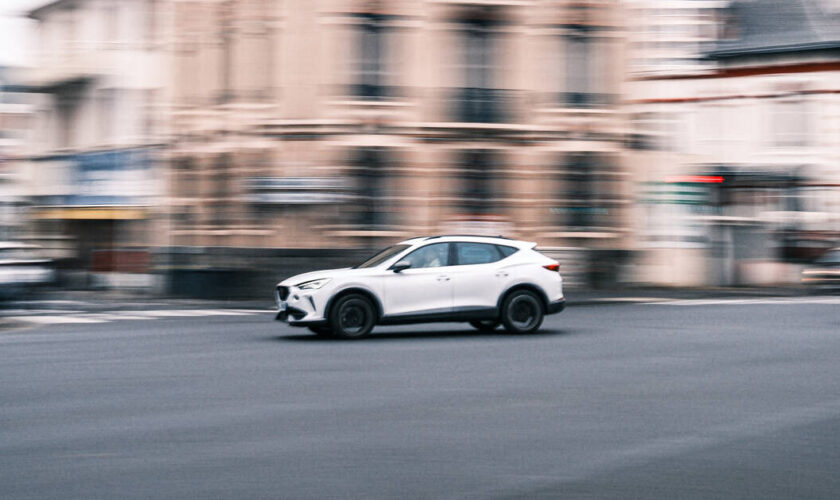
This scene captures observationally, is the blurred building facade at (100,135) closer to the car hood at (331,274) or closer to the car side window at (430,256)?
the car hood at (331,274)

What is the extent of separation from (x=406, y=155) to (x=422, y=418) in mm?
22302

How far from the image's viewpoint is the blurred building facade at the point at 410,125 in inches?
1214

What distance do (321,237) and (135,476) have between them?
2369cm

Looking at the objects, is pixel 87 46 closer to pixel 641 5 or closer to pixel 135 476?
pixel 641 5

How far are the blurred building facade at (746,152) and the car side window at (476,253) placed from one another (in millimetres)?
18100

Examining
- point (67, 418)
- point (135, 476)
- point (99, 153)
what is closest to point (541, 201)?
point (99, 153)

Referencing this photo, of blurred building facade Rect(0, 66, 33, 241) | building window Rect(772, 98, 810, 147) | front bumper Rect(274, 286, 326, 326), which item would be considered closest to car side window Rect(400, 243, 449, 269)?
front bumper Rect(274, 286, 326, 326)

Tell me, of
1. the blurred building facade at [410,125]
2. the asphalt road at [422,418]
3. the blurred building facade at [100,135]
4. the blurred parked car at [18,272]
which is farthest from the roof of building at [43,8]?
the asphalt road at [422,418]

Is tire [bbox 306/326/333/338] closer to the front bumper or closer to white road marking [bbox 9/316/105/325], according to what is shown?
the front bumper

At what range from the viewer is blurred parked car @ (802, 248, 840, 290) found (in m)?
32.3

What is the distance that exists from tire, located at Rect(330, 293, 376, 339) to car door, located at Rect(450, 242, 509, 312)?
117 centimetres

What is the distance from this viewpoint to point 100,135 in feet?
129

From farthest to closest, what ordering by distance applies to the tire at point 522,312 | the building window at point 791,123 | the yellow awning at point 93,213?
the building window at point 791,123
the yellow awning at point 93,213
the tire at point 522,312

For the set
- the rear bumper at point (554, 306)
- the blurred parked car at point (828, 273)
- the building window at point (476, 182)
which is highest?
the building window at point (476, 182)
